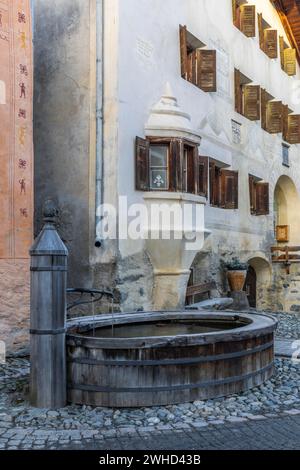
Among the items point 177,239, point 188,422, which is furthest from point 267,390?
point 177,239

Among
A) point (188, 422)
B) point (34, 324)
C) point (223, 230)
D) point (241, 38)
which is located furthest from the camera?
point (241, 38)

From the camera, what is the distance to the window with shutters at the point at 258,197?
14477 mm

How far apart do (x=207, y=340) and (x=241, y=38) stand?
11370mm

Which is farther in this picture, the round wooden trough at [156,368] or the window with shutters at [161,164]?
the window with shutters at [161,164]

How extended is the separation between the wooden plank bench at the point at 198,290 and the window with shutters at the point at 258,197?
3.34 metres

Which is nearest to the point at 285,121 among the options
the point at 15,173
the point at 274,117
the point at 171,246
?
the point at 274,117

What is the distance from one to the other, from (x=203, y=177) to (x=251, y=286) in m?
6.21

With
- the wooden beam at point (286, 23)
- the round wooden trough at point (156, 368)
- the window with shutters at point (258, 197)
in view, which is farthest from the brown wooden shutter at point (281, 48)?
the round wooden trough at point (156, 368)

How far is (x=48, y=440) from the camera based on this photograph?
160 inches

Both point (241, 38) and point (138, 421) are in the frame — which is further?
point (241, 38)

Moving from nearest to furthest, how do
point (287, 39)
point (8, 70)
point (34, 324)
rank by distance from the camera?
point (34, 324) < point (8, 70) < point (287, 39)

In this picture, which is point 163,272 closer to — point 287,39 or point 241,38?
point 241,38

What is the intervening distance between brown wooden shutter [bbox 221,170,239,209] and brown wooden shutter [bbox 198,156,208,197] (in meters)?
1.85

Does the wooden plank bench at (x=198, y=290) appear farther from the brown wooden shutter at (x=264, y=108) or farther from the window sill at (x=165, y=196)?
the brown wooden shutter at (x=264, y=108)
